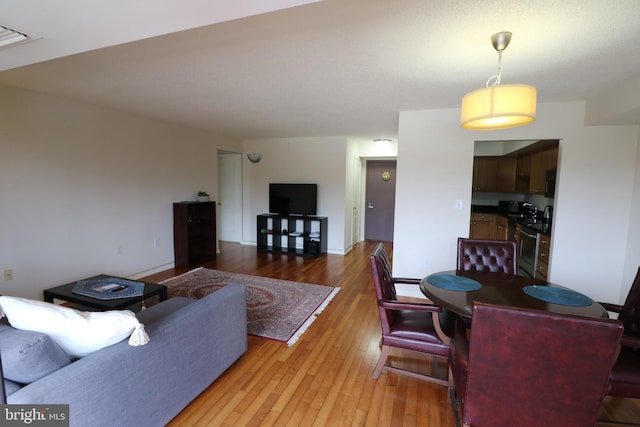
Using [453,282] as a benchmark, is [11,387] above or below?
below

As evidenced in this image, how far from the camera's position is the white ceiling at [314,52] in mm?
1389

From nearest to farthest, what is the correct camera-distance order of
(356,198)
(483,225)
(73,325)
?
1. (73,325)
2. (483,225)
3. (356,198)

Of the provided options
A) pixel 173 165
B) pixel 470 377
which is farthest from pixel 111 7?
Answer: pixel 173 165

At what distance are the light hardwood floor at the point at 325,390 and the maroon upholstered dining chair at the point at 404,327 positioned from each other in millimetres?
169

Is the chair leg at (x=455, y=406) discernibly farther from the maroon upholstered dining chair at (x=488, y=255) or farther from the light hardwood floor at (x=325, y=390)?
the maroon upholstered dining chair at (x=488, y=255)

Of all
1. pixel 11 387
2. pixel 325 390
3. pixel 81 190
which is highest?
pixel 81 190

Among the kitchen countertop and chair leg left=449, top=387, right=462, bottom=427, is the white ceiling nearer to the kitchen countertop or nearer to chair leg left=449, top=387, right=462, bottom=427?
the kitchen countertop

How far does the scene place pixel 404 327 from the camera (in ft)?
6.99

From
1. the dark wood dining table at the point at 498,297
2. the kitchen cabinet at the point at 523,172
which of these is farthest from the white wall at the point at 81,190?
the kitchen cabinet at the point at 523,172

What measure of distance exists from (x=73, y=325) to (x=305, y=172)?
5.05 meters

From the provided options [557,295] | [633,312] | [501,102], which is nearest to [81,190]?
[501,102]

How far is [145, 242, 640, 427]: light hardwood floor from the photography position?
184cm

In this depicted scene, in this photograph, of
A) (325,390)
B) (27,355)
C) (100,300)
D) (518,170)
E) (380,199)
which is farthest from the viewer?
(380,199)

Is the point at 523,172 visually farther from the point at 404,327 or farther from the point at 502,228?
the point at 404,327
